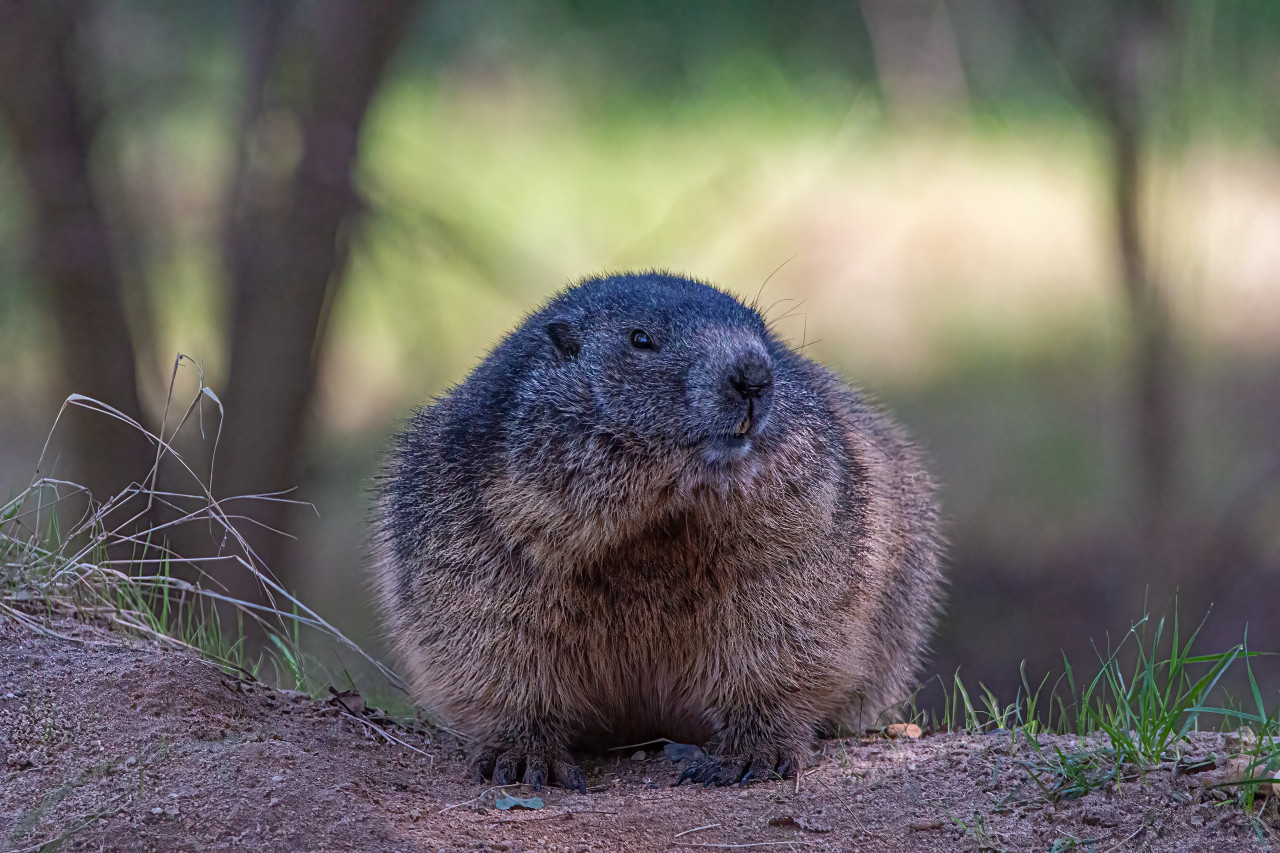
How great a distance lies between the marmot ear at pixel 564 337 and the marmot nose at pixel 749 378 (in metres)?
0.64

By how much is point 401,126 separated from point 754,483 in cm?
806

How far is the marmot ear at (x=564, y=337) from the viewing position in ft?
14.6

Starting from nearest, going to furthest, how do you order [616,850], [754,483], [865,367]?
[616,850] → [754,483] → [865,367]

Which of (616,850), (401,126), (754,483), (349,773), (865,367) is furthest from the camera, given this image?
(865,367)

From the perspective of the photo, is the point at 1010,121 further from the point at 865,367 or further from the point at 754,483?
the point at 754,483

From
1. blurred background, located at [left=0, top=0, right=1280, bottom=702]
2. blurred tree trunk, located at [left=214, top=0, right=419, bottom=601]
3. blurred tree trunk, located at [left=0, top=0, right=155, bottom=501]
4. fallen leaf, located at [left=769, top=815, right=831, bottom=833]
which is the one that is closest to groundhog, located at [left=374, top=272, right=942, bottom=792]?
fallen leaf, located at [left=769, top=815, right=831, bottom=833]

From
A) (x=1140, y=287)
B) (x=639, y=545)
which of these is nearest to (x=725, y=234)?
(x=1140, y=287)

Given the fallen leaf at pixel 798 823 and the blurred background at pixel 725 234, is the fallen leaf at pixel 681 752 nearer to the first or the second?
the fallen leaf at pixel 798 823

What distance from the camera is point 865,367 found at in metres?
12.2

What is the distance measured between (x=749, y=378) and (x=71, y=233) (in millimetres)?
4840

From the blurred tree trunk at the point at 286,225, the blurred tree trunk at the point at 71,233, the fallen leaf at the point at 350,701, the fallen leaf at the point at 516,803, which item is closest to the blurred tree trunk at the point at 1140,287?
the blurred tree trunk at the point at 286,225

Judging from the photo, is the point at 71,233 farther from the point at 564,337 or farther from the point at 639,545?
the point at 639,545

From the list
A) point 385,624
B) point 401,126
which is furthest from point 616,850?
point 401,126

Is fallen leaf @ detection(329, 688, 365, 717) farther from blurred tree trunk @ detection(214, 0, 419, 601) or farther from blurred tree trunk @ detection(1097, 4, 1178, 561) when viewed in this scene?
blurred tree trunk @ detection(1097, 4, 1178, 561)
